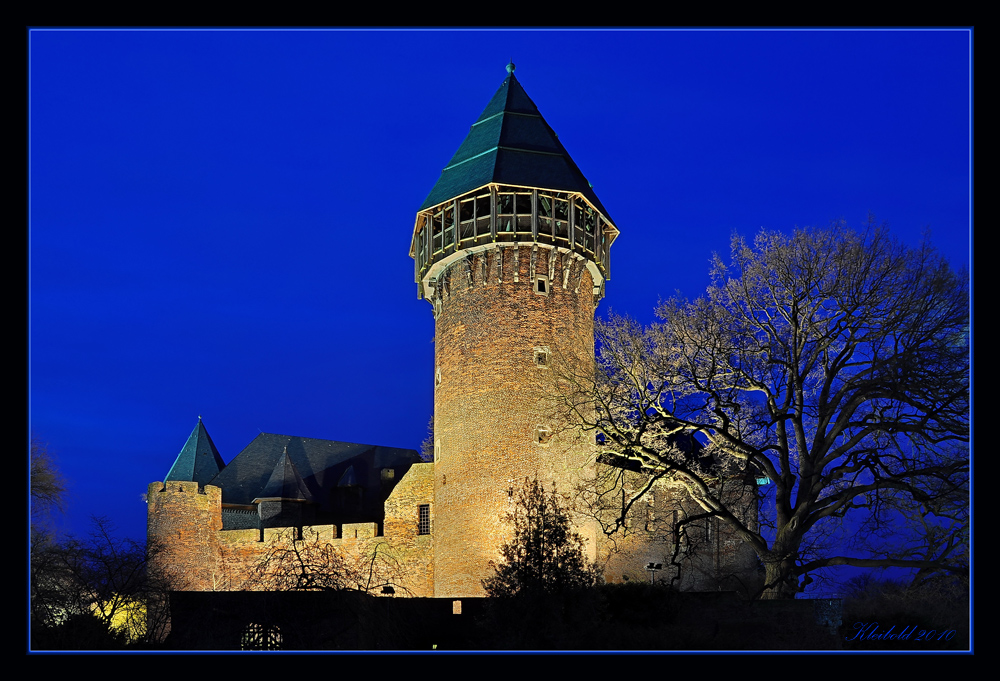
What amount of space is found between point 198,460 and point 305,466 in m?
4.36

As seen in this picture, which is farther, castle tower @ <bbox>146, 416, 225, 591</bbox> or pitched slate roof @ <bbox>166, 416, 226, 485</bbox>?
pitched slate roof @ <bbox>166, 416, 226, 485</bbox>

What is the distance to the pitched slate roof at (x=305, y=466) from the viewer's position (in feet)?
137

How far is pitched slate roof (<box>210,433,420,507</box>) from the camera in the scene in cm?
4178

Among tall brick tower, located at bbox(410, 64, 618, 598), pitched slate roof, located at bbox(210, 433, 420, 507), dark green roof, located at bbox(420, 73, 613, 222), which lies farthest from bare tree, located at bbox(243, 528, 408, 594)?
dark green roof, located at bbox(420, 73, 613, 222)

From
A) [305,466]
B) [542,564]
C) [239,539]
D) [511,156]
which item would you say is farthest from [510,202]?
[305,466]

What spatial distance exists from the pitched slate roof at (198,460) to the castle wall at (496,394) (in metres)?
13.2

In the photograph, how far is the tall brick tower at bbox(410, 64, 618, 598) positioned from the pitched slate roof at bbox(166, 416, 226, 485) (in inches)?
512

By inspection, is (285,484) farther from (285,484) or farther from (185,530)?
(185,530)

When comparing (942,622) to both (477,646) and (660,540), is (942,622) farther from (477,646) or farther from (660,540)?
(660,540)

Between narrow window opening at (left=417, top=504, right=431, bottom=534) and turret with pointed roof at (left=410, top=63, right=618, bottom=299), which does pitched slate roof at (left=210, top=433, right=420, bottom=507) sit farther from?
turret with pointed roof at (left=410, top=63, right=618, bottom=299)

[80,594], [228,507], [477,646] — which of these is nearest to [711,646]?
[477,646]

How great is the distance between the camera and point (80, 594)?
2575cm

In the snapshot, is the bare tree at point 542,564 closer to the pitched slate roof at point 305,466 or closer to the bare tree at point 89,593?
the bare tree at point 89,593

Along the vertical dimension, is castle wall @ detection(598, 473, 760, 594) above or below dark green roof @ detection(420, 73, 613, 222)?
below
